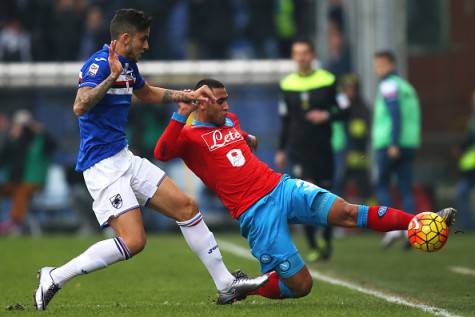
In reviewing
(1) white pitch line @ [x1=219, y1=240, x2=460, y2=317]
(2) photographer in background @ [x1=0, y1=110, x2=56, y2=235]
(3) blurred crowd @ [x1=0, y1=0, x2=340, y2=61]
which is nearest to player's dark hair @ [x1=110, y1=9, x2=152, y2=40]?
(1) white pitch line @ [x1=219, y1=240, x2=460, y2=317]

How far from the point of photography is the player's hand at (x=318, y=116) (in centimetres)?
1266

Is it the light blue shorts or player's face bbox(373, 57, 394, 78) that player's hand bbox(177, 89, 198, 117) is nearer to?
the light blue shorts

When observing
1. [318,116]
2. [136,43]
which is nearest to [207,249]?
[136,43]

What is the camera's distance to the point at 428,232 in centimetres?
791

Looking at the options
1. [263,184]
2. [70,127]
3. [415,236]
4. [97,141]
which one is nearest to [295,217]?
[263,184]

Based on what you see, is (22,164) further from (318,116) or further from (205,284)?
(205,284)

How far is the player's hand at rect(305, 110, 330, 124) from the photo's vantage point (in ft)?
41.5

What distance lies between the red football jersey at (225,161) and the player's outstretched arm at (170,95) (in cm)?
25

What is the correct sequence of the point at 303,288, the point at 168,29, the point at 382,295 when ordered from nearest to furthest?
the point at 303,288 < the point at 382,295 < the point at 168,29

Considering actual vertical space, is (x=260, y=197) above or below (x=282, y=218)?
above

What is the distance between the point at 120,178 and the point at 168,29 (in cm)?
1370

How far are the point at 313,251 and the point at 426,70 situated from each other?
11005 mm

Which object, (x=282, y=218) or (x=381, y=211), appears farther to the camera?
(x=282, y=218)

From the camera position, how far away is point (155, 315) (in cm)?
775
